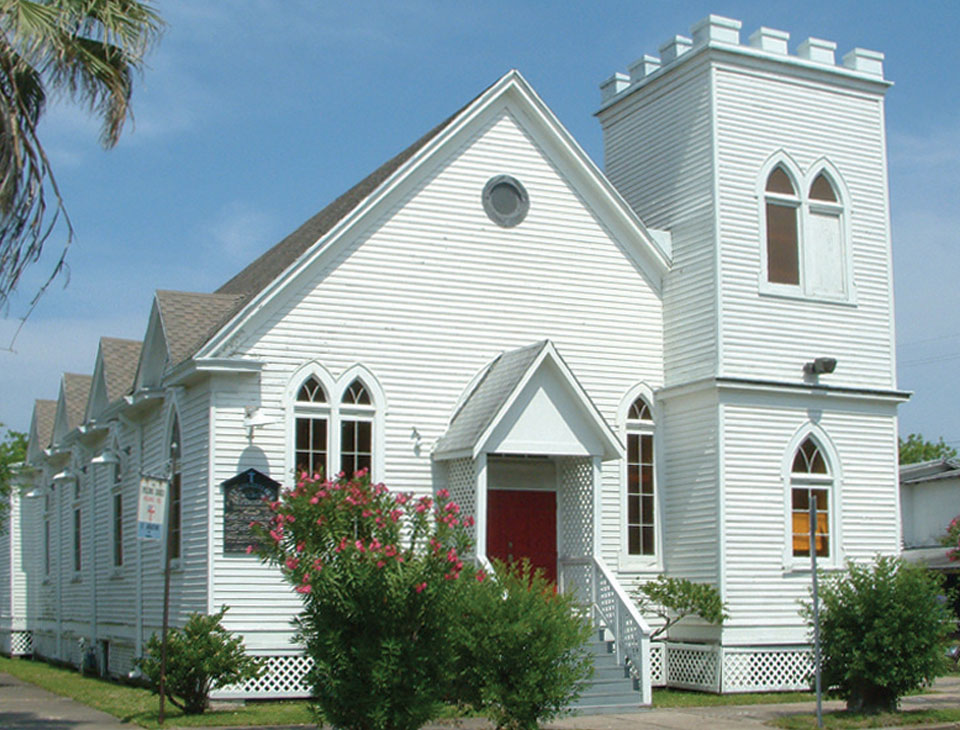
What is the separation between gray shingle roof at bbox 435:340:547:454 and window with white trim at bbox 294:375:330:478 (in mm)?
1757

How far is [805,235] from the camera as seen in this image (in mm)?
21438

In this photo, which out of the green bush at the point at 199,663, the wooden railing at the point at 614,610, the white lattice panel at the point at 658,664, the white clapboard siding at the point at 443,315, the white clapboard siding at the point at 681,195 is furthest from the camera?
the white clapboard siding at the point at 681,195

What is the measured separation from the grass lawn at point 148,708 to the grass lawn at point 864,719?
593 centimetres

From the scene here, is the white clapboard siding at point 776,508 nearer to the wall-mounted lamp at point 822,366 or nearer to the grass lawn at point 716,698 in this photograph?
the wall-mounted lamp at point 822,366

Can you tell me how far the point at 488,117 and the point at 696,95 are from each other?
360 cm

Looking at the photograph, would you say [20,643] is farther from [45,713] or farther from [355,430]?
[355,430]

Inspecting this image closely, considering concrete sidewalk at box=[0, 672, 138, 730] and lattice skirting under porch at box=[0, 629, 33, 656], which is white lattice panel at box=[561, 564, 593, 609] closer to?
concrete sidewalk at box=[0, 672, 138, 730]

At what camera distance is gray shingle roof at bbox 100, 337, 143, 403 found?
24.4 meters

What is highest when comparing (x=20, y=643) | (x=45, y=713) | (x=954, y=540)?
(x=954, y=540)

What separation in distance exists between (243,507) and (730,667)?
772cm

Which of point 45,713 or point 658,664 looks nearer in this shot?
point 45,713

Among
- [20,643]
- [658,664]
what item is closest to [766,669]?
[658,664]

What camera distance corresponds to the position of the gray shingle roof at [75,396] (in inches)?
1128


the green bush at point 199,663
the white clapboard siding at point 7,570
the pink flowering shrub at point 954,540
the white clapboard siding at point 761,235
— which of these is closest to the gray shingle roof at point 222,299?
the green bush at point 199,663
